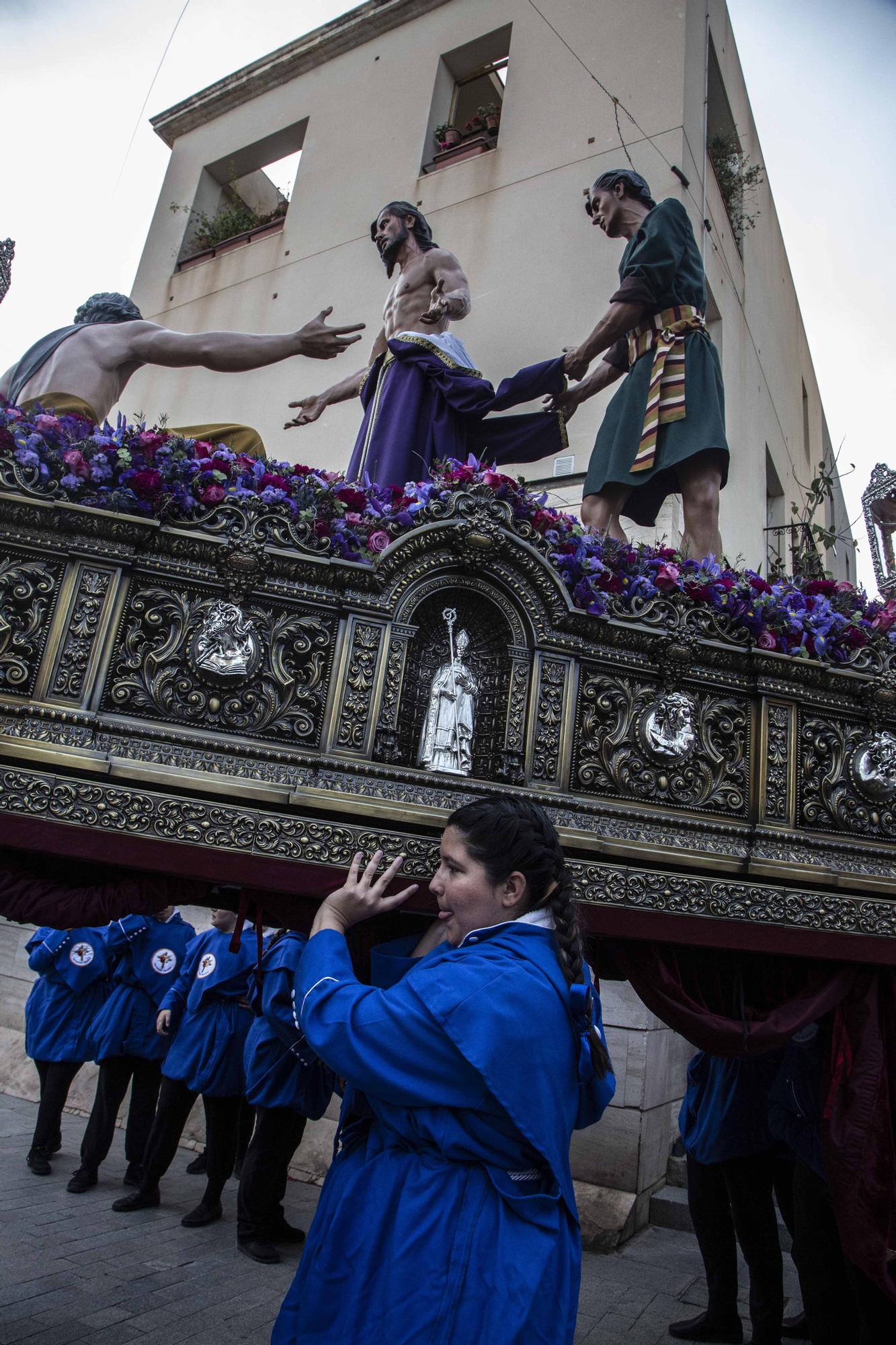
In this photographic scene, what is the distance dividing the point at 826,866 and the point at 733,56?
9.07m

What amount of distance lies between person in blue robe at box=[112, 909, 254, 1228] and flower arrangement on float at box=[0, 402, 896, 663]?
2579 millimetres

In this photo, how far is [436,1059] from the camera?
1.81m

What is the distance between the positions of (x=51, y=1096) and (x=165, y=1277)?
1.88 meters

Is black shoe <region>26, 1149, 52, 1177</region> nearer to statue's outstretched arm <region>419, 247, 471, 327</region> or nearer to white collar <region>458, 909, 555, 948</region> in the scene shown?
white collar <region>458, 909, 555, 948</region>

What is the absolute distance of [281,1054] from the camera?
438 cm

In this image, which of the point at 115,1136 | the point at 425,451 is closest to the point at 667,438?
the point at 425,451

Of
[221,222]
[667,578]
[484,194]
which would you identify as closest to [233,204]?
[221,222]

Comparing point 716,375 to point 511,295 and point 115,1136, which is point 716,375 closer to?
point 511,295

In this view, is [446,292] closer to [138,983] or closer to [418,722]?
[418,722]

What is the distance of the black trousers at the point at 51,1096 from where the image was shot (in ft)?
17.7

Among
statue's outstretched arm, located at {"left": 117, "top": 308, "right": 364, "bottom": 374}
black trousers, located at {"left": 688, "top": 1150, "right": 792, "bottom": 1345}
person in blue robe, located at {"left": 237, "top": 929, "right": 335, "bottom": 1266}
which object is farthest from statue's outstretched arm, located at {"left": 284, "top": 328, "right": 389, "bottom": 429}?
black trousers, located at {"left": 688, "top": 1150, "right": 792, "bottom": 1345}

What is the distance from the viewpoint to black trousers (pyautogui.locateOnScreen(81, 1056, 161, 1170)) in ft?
17.1

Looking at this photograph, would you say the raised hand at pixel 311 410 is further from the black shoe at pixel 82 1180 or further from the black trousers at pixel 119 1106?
the black shoe at pixel 82 1180

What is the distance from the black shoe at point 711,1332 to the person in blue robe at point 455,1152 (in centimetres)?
248
